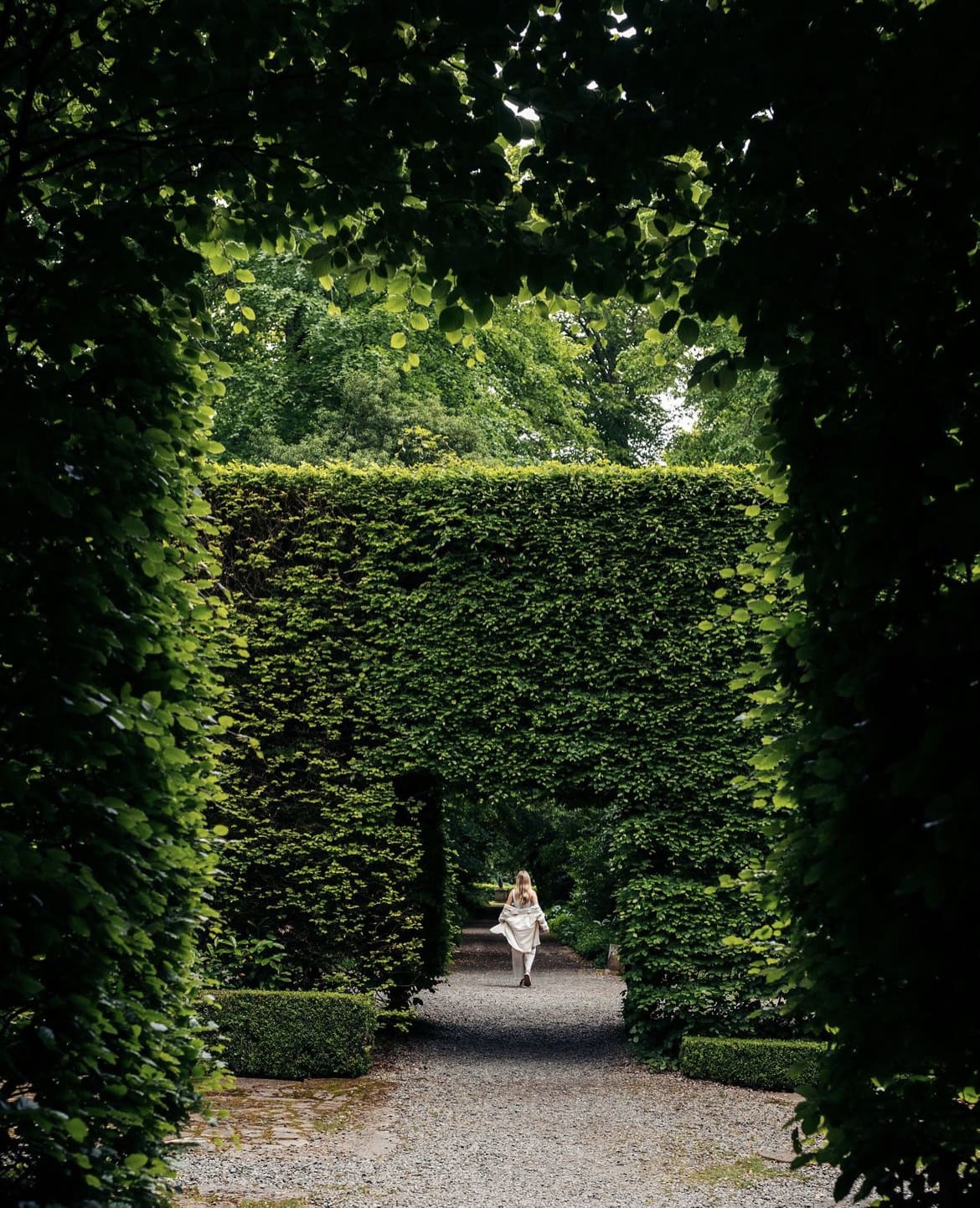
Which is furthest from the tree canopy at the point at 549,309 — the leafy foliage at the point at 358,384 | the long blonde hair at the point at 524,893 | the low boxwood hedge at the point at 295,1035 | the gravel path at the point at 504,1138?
the leafy foliage at the point at 358,384

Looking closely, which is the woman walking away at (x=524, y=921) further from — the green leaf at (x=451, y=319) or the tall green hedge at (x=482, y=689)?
the green leaf at (x=451, y=319)

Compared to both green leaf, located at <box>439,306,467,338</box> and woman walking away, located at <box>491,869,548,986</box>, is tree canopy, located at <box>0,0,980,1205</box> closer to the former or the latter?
green leaf, located at <box>439,306,467,338</box>

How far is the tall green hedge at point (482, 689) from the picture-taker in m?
10.9

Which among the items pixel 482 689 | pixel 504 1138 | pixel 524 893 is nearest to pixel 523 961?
pixel 524 893

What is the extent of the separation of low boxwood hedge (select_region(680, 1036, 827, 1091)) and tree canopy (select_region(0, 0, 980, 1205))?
688cm

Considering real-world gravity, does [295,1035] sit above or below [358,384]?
below

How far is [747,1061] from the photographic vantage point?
991 centimetres

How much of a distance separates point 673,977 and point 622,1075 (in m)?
1.05

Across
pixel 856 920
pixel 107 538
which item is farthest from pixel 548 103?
pixel 856 920

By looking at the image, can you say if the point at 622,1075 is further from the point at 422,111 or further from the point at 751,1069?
the point at 422,111

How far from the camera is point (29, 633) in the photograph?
3129 mm

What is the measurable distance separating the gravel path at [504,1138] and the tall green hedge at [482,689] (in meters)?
1.10

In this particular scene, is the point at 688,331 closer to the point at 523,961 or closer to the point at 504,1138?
the point at 504,1138

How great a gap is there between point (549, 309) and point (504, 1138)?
628 centimetres
